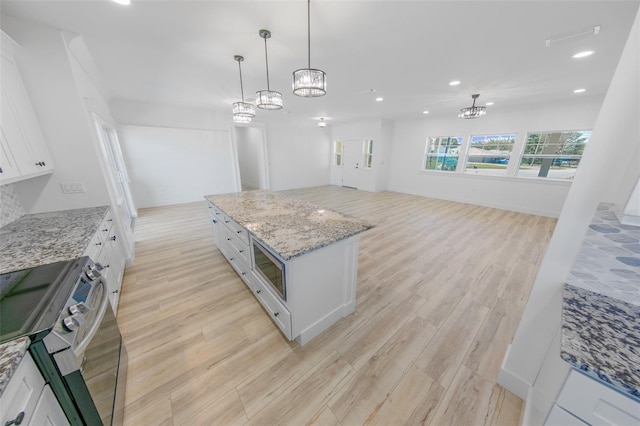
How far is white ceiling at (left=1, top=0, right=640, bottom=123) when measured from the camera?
5.81 feet

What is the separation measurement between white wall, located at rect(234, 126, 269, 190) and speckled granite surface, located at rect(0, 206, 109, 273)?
5.13 meters

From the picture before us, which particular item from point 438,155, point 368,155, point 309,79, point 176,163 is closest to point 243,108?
point 309,79

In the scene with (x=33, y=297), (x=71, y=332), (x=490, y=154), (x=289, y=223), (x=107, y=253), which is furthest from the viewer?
(x=490, y=154)

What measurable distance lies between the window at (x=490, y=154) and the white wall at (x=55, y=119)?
7.84 m

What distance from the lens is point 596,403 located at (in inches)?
26.5

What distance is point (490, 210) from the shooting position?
5547 mm

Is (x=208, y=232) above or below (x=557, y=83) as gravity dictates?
below

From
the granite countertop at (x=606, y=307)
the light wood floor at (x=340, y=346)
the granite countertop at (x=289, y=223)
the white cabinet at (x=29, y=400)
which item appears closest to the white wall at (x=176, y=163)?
the light wood floor at (x=340, y=346)

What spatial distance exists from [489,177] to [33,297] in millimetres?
7742

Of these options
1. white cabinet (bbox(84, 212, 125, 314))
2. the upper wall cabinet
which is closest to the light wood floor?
white cabinet (bbox(84, 212, 125, 314))

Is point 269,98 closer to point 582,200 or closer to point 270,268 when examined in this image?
point 270,268

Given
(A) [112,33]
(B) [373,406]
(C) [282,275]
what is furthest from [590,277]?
(A) [112,33]

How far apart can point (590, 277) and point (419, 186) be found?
6582 millimetres

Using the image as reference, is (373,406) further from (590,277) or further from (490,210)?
(490,210)
